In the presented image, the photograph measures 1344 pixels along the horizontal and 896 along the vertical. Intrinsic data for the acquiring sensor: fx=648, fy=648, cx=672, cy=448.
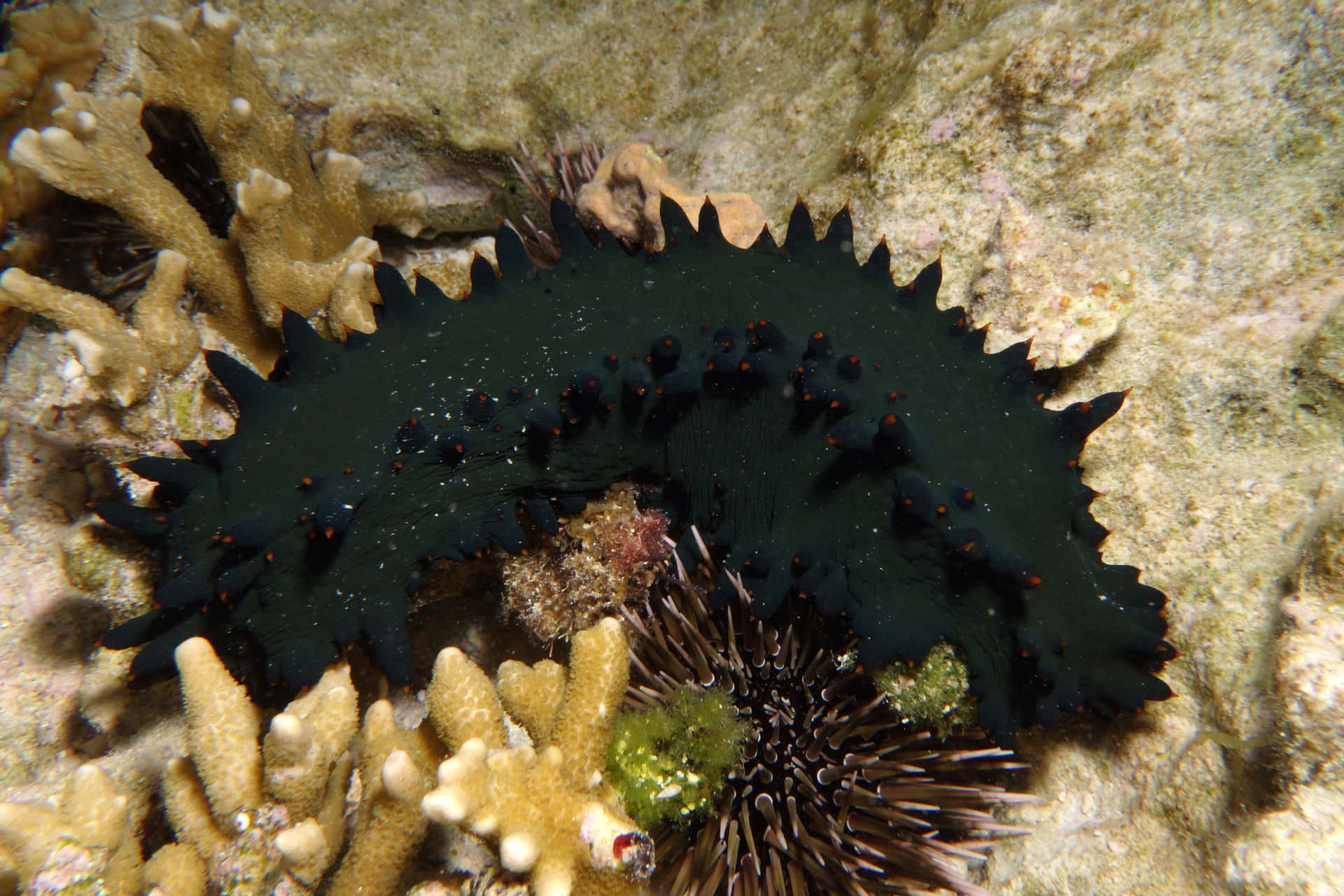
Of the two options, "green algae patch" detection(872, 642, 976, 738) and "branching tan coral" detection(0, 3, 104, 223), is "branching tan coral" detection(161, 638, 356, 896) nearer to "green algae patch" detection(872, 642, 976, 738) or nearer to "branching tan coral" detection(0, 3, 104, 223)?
"green algae patch" detection(872, 642, 976, 738)

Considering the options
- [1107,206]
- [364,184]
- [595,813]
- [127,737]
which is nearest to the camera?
[595,813]

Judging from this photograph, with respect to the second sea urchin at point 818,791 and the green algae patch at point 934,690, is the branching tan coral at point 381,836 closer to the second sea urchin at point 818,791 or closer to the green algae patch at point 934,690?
the second sea urchin at point 818,791

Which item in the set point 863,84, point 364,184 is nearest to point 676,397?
point 863,84

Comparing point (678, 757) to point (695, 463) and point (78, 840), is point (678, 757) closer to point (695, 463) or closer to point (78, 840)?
point (695, 463)

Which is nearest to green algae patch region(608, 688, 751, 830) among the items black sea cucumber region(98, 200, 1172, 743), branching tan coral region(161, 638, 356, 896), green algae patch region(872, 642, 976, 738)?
black sea cucumber region(98, 200, 1172, 743)

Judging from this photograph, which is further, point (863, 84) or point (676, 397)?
point (863, 84)

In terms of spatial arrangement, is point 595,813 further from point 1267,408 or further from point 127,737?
point 1267,408
